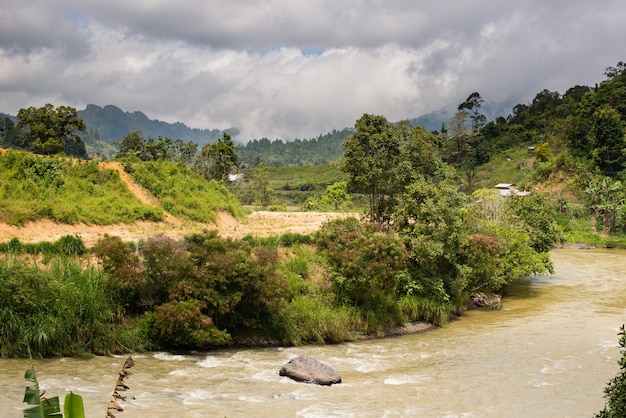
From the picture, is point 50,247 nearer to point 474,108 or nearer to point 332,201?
point 332,201

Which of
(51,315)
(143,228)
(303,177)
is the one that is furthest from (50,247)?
(303,177)

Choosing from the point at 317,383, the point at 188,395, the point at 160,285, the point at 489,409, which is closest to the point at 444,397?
the point at 489,409

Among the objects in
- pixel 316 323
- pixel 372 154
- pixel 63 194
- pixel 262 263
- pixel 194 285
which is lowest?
pixel 316 323

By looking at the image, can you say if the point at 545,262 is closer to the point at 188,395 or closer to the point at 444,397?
the point at 444,397

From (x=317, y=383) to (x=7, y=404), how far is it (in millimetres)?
6804

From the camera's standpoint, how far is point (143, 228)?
27391 mm

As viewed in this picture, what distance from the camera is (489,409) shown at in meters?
12.3

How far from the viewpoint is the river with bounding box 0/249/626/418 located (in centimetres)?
1170

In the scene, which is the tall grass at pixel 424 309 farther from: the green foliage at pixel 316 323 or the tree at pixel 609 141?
the tree at pixel 609 141

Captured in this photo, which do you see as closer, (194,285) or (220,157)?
(194,285)

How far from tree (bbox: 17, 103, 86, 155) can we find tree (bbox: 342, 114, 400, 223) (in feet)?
91.8

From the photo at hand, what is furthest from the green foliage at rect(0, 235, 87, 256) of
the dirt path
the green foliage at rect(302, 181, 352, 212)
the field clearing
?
the green foliage at rect(302, 181, 352, 212)

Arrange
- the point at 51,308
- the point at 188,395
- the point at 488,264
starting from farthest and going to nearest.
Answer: the point at 488,264 < the point at 51,308 < the point at 188,395

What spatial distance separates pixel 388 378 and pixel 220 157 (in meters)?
51.6
